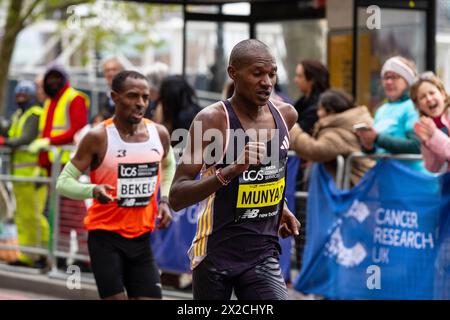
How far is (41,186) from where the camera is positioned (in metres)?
12.8

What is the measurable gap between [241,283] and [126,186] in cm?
211

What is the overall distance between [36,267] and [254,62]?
23.8 feet

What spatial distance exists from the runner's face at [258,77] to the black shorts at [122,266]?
2.24 metres

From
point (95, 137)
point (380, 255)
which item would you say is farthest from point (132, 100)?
point (380, 255)

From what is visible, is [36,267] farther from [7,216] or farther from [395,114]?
[395,114]

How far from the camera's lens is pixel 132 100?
323 inches

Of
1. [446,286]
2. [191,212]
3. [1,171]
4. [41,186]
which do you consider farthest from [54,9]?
[446,286]

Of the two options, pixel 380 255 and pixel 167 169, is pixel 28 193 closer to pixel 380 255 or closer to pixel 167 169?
pixel 167 169

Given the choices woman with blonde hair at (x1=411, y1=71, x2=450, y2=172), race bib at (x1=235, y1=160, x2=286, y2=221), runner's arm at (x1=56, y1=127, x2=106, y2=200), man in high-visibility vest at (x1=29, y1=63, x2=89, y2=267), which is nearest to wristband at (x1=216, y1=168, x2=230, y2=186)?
race bib at (x1=235, y1=160, x2=286, y2=221)

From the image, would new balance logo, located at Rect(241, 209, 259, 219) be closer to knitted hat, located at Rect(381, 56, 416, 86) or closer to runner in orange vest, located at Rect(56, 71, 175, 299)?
runner in orange vest, located at Rect(56, 71, 175, 299)

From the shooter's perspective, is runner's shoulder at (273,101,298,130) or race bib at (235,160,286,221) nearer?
race bib at (235,160,286,221)

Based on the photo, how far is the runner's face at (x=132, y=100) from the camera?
8172mm

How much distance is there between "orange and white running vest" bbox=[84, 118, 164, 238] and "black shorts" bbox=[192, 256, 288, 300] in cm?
190

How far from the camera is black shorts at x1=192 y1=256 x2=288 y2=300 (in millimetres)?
6238
